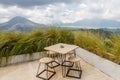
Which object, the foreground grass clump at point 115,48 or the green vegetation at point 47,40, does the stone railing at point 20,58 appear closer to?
the green vegetation at point 47,40

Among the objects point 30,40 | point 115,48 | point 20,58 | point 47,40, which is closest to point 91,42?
point 115,48

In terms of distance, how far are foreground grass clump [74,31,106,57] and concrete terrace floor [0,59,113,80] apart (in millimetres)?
488

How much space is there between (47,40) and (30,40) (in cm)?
55

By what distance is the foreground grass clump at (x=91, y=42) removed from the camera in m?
5.19

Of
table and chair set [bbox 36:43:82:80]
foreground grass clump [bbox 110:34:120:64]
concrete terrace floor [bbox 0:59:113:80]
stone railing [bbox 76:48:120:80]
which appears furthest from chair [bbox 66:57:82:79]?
foreground grass clump [bbox 110:34:120:64]

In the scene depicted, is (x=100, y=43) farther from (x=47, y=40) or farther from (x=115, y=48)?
(x=47, y=40)

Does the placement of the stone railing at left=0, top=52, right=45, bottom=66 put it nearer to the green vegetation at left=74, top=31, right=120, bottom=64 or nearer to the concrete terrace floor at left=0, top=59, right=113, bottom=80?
the concrete terrace floor at left=0, top=59, right=113, bottom=80

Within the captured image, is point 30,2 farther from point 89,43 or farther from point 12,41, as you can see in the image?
point 89,43

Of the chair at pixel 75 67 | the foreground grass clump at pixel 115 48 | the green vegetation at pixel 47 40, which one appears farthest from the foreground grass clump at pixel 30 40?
the foreground grass clump at pixel 115 48

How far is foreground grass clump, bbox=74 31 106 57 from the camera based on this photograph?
5.19m

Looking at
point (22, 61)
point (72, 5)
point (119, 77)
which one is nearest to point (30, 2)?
point (72, 5)

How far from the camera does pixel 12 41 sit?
5703 mm

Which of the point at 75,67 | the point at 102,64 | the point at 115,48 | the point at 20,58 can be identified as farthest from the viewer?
the point at 20,58

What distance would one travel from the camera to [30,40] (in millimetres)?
5789
